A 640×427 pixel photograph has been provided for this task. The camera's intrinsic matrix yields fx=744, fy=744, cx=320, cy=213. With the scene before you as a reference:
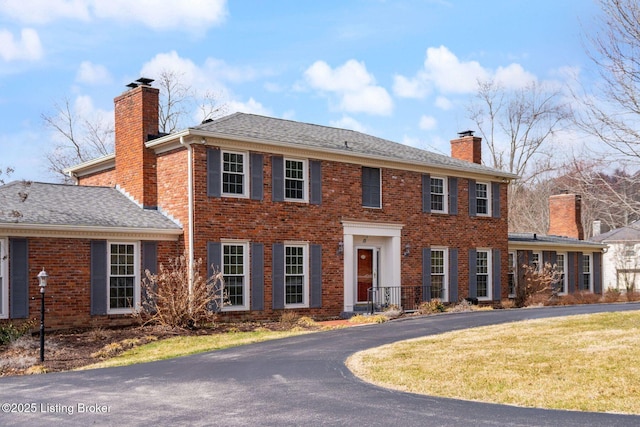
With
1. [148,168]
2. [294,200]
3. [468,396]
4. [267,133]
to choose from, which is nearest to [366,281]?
[294,200]

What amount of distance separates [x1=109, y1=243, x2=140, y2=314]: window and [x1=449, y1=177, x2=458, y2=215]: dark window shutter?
1235 cm

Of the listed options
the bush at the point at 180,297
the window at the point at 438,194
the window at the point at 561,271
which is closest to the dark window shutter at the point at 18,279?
the bush at the point at 180,297

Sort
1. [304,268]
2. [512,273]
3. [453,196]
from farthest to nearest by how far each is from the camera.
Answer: [512,273] < [453,196] < [304,268]

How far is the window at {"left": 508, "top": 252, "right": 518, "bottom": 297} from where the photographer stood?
31.1 metres

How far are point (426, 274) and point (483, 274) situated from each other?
140 inches

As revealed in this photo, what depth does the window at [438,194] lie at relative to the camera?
27.5 m

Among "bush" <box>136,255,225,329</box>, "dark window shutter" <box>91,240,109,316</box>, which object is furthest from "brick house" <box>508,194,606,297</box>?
"dark window shutter" <box>91,240,109,316</box>

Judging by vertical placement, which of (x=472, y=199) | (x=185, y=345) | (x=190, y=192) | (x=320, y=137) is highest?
(x=320, y=137)

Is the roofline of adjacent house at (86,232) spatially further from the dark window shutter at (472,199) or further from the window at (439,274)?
the dark window shutter at (472,199)

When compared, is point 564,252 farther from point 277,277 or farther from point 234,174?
point 234,174

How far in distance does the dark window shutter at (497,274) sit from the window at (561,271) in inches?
220

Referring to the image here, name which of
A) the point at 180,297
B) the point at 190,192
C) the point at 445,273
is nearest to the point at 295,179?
the point at 190,192

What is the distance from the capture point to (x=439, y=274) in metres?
27.4

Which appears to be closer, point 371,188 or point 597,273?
point 371,188
